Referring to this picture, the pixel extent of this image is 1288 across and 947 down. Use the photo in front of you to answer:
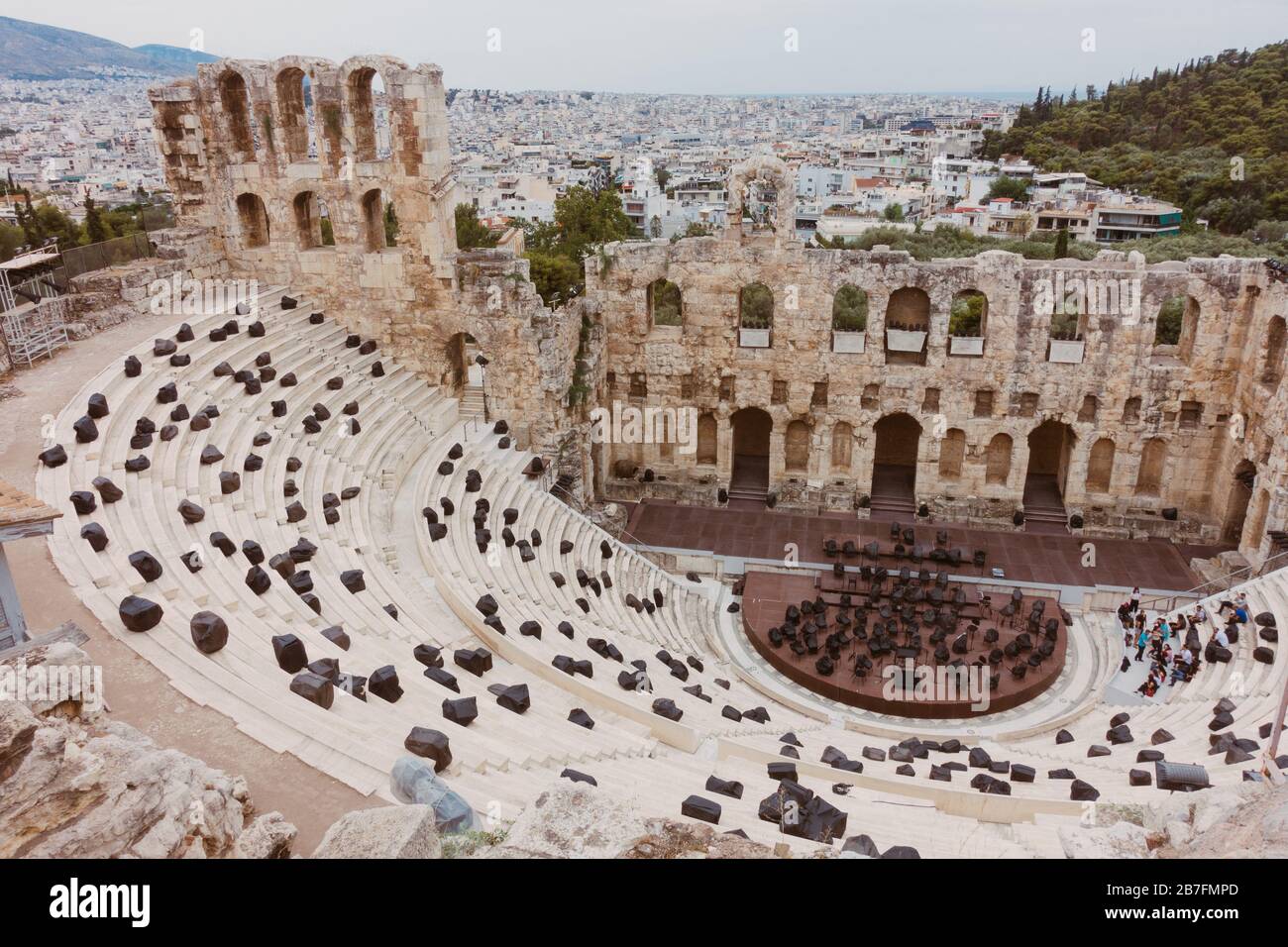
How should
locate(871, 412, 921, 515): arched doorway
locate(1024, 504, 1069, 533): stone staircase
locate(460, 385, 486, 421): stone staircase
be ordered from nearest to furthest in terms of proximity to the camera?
locate(460, 385, 486, 421): stone staircase
locate(1024, 504, 1069, 533): stone staircase
locate(871, 412, 921, 515): arched doorway

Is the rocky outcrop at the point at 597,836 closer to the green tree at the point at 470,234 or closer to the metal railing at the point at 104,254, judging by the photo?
the metal railing at the point at 104,254

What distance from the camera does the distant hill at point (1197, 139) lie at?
56.2 metres

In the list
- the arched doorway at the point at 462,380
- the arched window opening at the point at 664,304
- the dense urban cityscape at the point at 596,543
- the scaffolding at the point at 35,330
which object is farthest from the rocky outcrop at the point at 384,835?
the arched window opening at the point at 664,304

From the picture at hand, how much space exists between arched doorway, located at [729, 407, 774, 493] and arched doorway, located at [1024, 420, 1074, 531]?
9.14 meters

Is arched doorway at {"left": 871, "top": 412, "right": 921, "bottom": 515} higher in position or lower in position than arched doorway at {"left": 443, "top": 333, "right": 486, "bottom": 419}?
lower

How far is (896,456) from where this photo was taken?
32.8 meters

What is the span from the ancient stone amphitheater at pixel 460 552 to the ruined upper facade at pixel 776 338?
0.13 meters

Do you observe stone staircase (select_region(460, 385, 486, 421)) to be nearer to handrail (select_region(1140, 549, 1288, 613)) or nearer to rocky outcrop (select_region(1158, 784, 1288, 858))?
handrail (select_region(1140, 549, 1288, 613))

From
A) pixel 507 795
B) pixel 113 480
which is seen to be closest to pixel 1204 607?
pixel 507 795

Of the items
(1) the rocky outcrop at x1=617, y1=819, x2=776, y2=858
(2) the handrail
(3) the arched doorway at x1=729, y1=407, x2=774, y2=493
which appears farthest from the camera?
(3) the arched doorway at x1=729, y1=407, x2=774, y2=493

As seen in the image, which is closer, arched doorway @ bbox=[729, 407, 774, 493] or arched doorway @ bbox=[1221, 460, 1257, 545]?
arched doorway @ bbox=[1221, 460, 1257, 545]

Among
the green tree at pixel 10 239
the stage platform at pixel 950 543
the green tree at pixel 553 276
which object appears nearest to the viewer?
the stage platform at pixel 950 543

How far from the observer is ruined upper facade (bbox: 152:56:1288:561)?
Answer: 2505 centimetres

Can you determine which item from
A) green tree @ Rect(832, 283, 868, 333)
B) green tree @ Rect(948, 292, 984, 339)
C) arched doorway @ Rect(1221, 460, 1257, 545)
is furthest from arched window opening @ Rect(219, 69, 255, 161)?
arched doorway @ Rect(1221, 460, 1257, 545)
